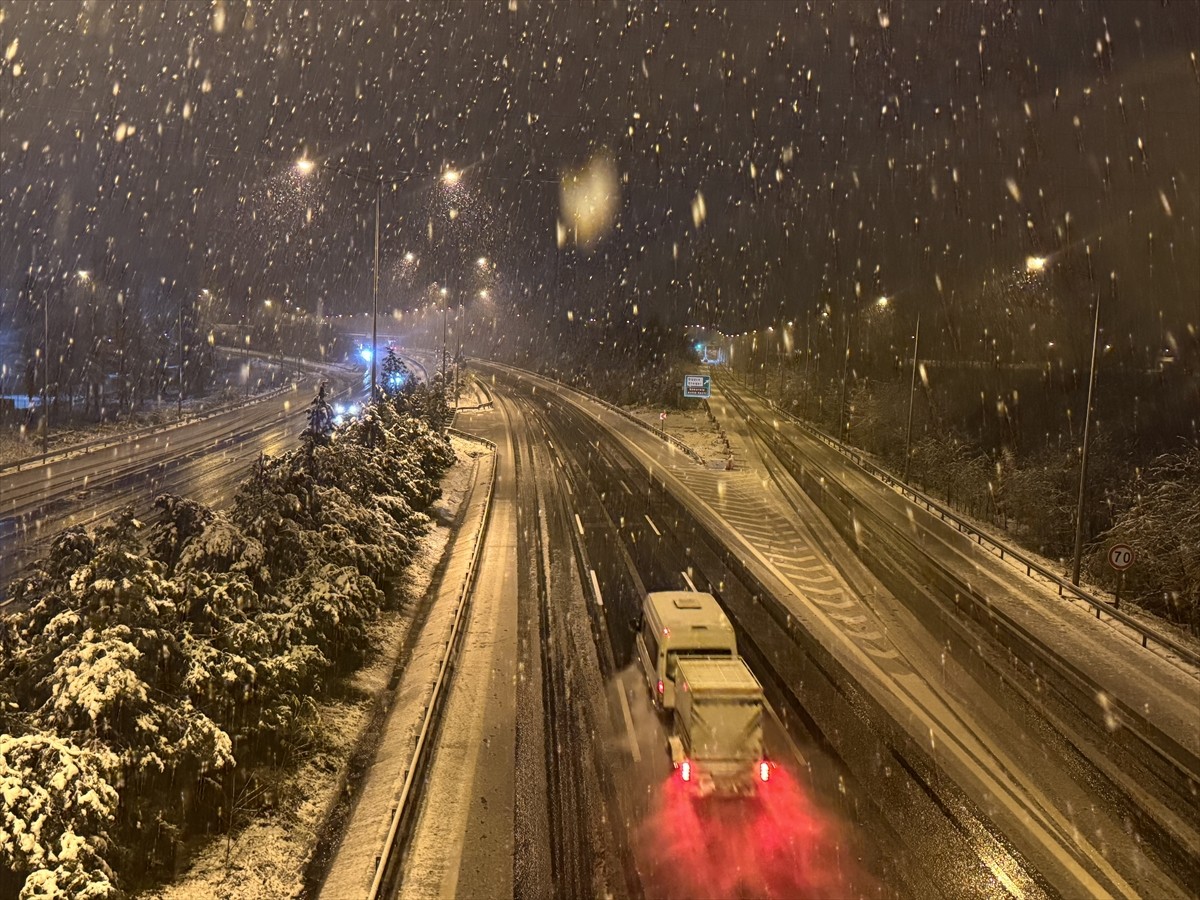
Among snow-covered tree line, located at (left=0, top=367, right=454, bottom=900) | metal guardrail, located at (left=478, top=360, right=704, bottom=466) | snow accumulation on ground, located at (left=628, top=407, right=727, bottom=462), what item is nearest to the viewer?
snow-covered tree line, located at (left=0, top=367, right=454, bottom=900)

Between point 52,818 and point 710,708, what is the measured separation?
7376mm

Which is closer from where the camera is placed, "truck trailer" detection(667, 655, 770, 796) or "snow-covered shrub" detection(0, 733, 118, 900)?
"snow-covered shrub" detection(0, 733, 118, 900)

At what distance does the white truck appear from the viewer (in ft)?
34.8

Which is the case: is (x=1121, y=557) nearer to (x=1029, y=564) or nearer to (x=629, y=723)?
(x=1029, y=564)

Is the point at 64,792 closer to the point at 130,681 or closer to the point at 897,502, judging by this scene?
the point at 130,681

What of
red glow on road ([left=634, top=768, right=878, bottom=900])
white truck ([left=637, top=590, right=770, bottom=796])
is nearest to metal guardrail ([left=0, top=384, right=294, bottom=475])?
white truck ([left=637, top=590, right=770, bottom=796])

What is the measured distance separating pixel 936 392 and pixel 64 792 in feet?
197

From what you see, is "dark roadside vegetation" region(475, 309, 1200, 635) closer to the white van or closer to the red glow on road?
the white van

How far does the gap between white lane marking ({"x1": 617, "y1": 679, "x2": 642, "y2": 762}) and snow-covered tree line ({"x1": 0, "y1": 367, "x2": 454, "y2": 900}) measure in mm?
4732

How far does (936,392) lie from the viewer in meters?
58.6

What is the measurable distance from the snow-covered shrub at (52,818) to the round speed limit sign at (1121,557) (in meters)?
21.0

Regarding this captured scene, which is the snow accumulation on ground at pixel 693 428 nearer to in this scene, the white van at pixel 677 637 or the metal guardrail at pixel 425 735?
the metal guardrail at pixel 425 735

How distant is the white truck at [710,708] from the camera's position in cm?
1062

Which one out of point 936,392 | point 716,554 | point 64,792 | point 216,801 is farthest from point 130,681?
point 936,392
